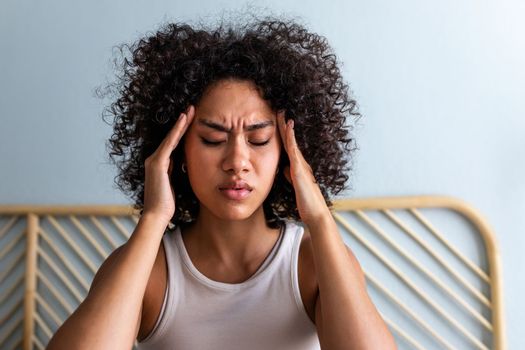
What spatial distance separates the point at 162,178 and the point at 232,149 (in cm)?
13

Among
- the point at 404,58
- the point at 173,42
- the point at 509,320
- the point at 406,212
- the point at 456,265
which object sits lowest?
the point at 509,320

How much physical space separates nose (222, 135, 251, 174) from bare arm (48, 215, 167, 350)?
14 centimetres

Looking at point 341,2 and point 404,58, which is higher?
point 341,2

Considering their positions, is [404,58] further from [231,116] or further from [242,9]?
[231,116]

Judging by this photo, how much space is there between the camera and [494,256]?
1.78 metres

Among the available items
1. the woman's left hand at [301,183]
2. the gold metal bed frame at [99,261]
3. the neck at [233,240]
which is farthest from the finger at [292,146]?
the gold metal bed frame at [99,261]

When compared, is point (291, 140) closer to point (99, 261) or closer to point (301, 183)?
point (301, 183)

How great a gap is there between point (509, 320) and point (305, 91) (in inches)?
40.5

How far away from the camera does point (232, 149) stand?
101 centimetres

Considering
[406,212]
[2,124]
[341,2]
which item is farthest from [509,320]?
[2,124]

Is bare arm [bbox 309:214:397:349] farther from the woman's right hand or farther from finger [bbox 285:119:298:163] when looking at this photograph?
the woman's right hand

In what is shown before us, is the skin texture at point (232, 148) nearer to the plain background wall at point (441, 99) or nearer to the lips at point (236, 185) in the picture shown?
the lips at point (236, 185)

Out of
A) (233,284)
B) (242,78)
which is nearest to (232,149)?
(242,78)

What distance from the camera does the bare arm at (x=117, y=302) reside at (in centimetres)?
97
